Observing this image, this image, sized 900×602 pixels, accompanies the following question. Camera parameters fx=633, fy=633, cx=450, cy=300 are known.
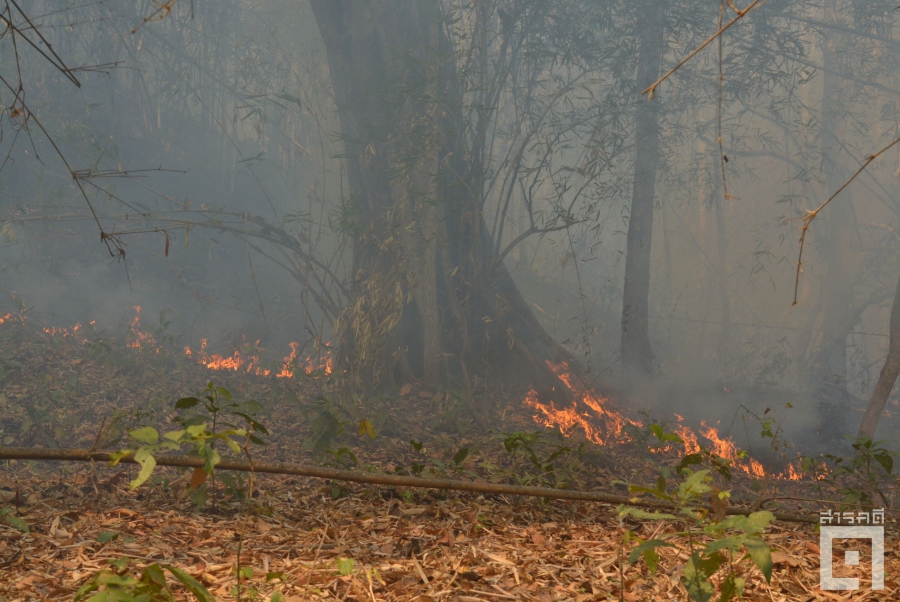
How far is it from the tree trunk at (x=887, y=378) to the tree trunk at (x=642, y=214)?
236cm

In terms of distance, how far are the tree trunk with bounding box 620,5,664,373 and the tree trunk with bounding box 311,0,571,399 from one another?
105 centimetres

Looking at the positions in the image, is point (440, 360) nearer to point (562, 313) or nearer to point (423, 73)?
point (423, 73)

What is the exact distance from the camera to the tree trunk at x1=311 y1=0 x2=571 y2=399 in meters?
6.32

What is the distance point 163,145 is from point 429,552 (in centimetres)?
1291

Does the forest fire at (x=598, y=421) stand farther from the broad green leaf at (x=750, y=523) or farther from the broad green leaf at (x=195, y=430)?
the broad green leaf at (x=195, y=430)

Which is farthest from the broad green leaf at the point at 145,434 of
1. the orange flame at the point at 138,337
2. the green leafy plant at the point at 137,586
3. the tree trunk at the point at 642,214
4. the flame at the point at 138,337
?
the orange flame at the point at 138,337

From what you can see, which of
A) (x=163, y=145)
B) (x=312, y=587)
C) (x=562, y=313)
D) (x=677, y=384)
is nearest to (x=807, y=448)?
(x=677, y=384)

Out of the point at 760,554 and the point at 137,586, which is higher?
the point at 760,554

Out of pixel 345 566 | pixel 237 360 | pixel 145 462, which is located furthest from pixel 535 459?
pixel 237 360

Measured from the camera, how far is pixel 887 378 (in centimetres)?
507

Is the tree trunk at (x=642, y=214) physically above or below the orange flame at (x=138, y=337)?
above

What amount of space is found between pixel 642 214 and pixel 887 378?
3320 millimetres

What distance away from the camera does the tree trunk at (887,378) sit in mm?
5043

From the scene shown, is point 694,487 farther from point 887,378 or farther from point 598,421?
point 598,421
